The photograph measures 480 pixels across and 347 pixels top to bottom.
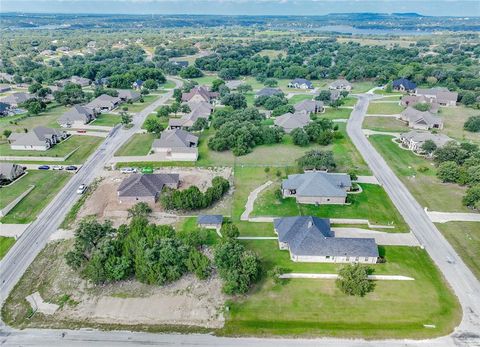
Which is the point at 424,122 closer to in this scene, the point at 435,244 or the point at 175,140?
the point at 435,244

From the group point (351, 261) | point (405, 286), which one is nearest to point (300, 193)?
point (351, 261)

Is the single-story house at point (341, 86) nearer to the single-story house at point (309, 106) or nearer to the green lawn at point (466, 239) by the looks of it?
the single-story house at point (309, 106)

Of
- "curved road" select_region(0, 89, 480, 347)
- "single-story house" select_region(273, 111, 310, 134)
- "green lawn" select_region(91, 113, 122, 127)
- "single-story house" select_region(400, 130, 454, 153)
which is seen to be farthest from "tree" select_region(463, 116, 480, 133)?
"green lawn" select_region(91, 113, 122, 127)

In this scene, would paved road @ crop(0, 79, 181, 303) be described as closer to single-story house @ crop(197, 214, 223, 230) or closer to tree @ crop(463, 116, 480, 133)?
single-story house @ crop(197, 214, 223, 230)

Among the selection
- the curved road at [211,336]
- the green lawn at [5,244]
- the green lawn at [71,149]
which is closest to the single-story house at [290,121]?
the curved road at [211,336]

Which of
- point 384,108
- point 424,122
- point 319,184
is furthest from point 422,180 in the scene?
point 384,108

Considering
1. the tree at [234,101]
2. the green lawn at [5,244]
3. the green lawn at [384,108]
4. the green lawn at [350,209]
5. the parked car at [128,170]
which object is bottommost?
the green lawn at [384,108]
